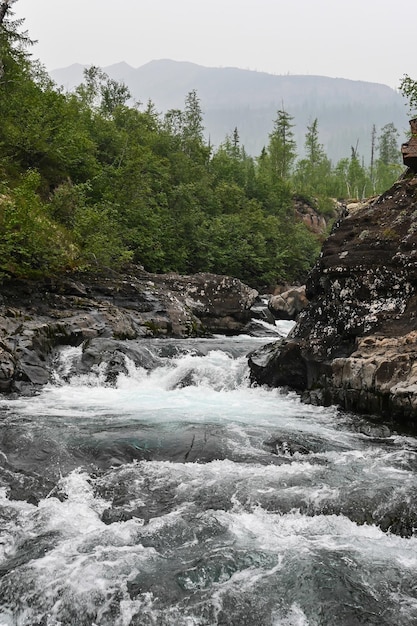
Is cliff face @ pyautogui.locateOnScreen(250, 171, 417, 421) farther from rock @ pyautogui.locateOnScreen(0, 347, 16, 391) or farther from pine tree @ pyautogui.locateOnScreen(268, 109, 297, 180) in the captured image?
pine tree @ pyautogui.locateOnScreen(268, 109, 297, 180)

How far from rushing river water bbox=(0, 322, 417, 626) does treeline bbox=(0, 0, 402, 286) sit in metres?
10.3

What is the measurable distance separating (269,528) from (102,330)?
11940 mm

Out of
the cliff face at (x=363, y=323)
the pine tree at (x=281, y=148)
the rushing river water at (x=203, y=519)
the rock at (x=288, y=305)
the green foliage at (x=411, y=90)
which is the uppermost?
the pine tree at (x=281, y=148)

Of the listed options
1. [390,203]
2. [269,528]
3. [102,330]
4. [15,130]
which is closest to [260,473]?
[269,528]

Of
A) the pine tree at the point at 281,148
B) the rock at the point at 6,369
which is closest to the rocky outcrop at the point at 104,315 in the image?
the rock at the point at 6,369

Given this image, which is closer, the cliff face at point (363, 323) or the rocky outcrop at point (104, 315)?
the cliff face at point (363, 323)

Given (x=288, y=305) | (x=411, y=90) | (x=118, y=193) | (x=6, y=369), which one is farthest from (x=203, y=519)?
(x=118, y=193)

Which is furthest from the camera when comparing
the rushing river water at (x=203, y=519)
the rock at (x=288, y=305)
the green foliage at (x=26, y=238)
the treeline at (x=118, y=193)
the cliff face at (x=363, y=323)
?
the rock at (x=288, y=305)

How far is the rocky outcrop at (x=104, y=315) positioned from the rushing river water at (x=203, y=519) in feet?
10.6

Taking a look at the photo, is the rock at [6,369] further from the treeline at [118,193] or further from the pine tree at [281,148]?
the pine tree at [281,148]

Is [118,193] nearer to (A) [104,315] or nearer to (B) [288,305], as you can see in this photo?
(B) [288,305]

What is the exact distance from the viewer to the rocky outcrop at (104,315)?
14.0 meters

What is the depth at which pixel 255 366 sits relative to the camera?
14.3 metres

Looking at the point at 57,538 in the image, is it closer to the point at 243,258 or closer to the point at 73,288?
the point at 73,288
